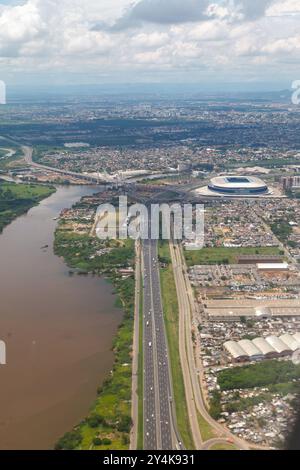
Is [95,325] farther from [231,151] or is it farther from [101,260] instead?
[231,151]

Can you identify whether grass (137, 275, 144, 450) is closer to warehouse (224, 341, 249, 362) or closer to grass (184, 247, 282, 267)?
warehouse (224, 341, 249, 362)

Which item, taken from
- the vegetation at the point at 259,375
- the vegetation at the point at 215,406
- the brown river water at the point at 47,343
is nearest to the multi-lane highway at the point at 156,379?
the vegetation at the point at 215,406

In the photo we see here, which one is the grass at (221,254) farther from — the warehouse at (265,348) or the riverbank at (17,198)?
the riverbank at (17,198)

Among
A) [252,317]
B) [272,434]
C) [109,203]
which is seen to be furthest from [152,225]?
[272,434]

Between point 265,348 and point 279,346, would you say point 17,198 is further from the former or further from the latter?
point 279,346

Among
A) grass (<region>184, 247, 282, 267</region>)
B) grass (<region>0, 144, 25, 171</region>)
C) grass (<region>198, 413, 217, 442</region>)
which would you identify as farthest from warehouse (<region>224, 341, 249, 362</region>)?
grass (<region>0, 144, 25, 171</region>)
